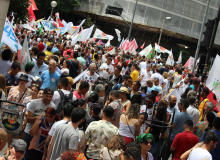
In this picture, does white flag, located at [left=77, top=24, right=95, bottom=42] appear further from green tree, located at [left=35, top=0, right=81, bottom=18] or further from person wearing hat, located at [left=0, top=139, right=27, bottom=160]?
green tree, located at [left=35, top=0, right=81, bottom=18]

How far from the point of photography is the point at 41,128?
413cm

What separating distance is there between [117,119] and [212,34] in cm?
595

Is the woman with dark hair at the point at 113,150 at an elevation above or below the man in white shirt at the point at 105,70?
below

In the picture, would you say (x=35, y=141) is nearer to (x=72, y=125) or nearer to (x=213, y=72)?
(x=72, y=125)

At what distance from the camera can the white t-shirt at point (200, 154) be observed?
13.3 feet

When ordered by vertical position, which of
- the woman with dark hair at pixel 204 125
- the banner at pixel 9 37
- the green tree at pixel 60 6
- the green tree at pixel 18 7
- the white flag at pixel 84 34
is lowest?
the woman with dark hair at pixel 204 125

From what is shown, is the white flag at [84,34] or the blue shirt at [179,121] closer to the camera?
the blue shirt at [179,121]

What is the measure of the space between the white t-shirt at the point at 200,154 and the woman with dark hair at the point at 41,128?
219 cm

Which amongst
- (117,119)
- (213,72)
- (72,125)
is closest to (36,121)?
(72,125)

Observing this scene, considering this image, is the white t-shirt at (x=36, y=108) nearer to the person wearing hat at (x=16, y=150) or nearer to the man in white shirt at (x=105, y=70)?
the person wearing hat at (x=16, y=150)

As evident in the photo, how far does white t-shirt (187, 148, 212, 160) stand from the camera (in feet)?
13.3

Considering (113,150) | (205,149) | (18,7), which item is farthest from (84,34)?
(113,150)

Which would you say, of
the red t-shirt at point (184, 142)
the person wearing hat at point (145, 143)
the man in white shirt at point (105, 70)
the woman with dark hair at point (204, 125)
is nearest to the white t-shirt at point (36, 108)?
the person wearing hat at point (145, 143)

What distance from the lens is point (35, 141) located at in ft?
13.6
